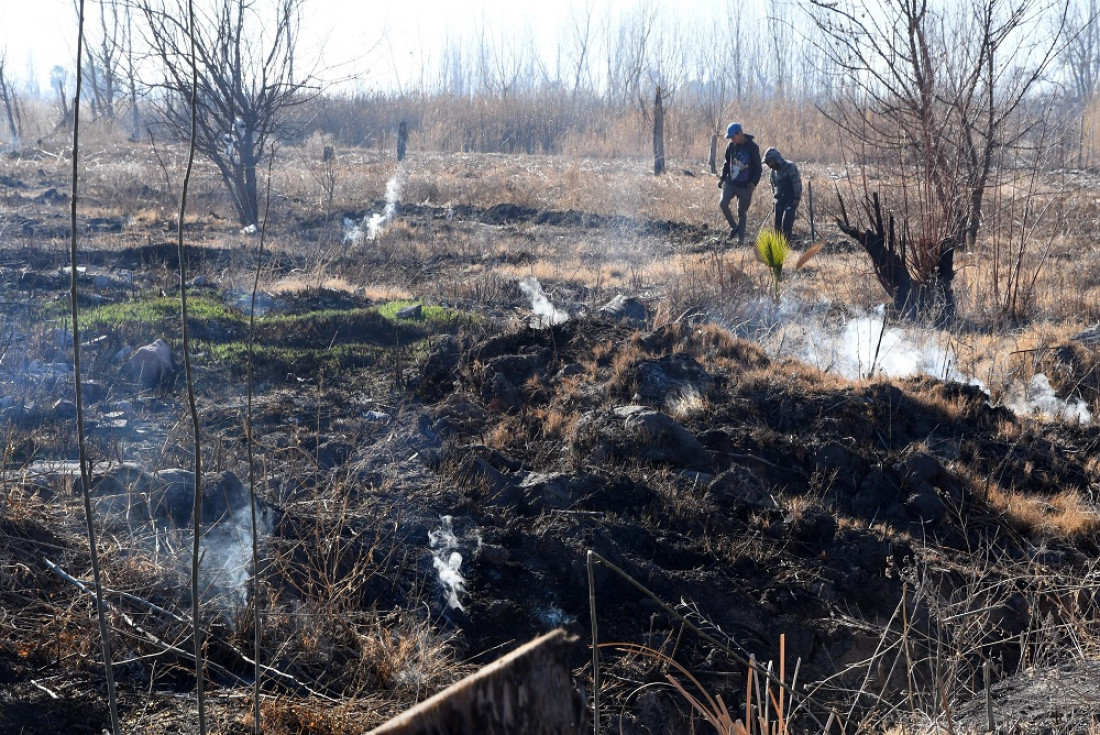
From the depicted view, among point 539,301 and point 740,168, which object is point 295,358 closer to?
point 539,301

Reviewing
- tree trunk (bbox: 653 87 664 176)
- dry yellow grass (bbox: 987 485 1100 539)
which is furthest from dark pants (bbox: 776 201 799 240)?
tree trunk (bbox: 653 87 664 176)

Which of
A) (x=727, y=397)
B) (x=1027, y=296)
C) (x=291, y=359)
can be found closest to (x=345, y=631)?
(x=727, y=397)

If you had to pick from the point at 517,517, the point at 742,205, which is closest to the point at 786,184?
the point at 742,205

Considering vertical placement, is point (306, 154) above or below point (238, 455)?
above

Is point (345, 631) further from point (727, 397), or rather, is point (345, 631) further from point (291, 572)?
point (727, 397)

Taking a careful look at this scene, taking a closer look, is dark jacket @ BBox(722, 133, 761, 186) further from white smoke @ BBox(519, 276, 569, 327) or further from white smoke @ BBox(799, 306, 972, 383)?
white smoke @ BBox(799, 306, 972, 383)

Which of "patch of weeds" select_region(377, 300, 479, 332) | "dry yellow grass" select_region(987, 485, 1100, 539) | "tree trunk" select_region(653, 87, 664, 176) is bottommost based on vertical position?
"dry yellow grass" select_region(987, 485, 1100, 539)

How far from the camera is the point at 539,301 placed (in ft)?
32.0

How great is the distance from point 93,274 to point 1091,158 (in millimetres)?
22600

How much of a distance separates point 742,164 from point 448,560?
9852 millimetres

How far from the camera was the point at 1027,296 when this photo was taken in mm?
8828

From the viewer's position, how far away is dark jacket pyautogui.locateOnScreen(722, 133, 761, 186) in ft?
41.4

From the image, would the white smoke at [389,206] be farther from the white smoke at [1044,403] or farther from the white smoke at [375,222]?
the white smoke at [1044,403]

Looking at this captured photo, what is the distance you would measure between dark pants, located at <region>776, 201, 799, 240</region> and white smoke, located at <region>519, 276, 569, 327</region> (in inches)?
151
